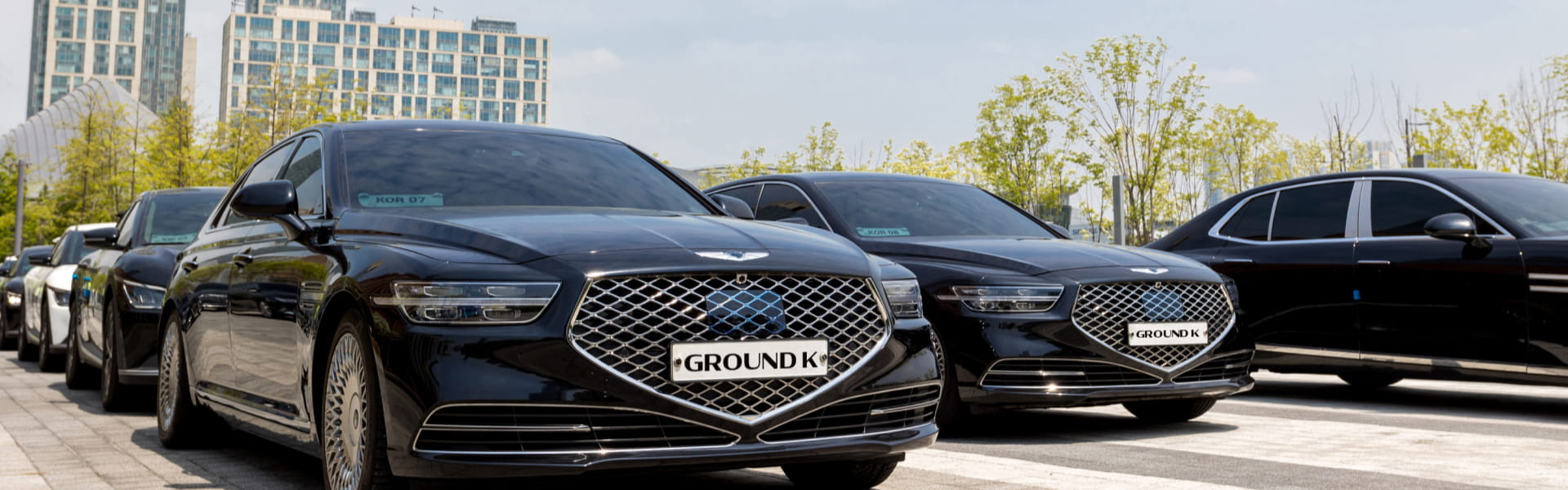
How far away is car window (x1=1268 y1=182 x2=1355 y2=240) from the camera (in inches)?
354

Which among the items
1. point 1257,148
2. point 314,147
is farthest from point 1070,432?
point 1257,148

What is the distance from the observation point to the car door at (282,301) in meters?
4.81

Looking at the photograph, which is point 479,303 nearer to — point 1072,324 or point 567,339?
point 567,339

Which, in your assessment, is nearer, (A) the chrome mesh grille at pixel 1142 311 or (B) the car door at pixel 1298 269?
(A) the chrome mesh grille at pixel 1142 311

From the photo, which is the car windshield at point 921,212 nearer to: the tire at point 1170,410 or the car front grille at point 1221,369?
the tire at point 1170,410

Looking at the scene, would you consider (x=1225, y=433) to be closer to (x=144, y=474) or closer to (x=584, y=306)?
(x=584, y=306)

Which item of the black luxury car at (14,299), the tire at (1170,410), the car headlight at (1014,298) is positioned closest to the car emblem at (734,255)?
the car headlight at (1014,298)

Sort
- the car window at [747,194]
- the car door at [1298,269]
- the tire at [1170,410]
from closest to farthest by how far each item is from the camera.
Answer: the tire at [1170,410] → the car door at [1298,269] → the car window at [747,194]

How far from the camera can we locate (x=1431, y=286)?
827cm

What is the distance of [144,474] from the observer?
5.88m

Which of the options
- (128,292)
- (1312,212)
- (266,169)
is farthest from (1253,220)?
(128,292)

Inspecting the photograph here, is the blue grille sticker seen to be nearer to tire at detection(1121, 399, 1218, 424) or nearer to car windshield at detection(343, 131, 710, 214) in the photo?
car windshield at detection(343, 131, 710, 214)

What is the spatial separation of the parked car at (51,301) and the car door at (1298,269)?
8043mm

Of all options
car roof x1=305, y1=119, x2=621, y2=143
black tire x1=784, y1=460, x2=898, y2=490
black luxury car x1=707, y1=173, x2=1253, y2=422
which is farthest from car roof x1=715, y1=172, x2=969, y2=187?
black tire x1=784, y1=460, x2=898, y2=490
